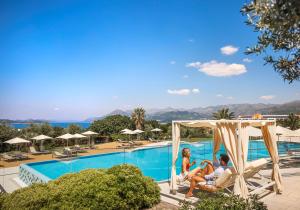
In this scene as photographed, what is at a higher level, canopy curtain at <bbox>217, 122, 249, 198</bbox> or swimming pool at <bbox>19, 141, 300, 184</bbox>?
canopy curtain at <bbox>217, 122, 249, 198</bbox>

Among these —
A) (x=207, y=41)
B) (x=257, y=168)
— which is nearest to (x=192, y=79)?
(x=207, y=41)

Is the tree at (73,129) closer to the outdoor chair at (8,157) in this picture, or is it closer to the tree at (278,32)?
the outdoor chair at (8,157)

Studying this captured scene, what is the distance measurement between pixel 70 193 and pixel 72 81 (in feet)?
103

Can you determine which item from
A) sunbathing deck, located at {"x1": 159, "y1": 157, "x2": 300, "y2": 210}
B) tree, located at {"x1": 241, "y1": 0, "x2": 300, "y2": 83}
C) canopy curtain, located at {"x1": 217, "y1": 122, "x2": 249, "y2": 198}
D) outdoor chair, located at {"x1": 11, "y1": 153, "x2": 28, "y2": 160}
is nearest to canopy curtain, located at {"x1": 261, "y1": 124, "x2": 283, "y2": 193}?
sunbathing deck, located at {"x1": 159, "y1": 157, "x2": 300, "y2": 210}

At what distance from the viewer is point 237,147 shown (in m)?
6.11

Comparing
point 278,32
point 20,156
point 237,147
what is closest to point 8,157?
point 20,156

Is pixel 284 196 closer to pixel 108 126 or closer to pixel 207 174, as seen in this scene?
pixel 207 174

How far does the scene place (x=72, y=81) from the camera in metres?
34.4

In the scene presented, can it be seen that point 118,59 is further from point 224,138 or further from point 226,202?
point 226,202

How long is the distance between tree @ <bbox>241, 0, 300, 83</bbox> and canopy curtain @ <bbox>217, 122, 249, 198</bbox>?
2.83 metres

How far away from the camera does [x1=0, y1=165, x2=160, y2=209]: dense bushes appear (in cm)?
499

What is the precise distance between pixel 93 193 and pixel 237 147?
3858 millimetres

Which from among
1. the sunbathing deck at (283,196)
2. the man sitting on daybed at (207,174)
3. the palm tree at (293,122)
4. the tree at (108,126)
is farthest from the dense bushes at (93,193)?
the palm tree at (293,122)

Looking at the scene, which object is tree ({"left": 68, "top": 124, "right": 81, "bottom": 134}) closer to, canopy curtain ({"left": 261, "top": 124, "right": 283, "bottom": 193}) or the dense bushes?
Answer: the dense bushes
